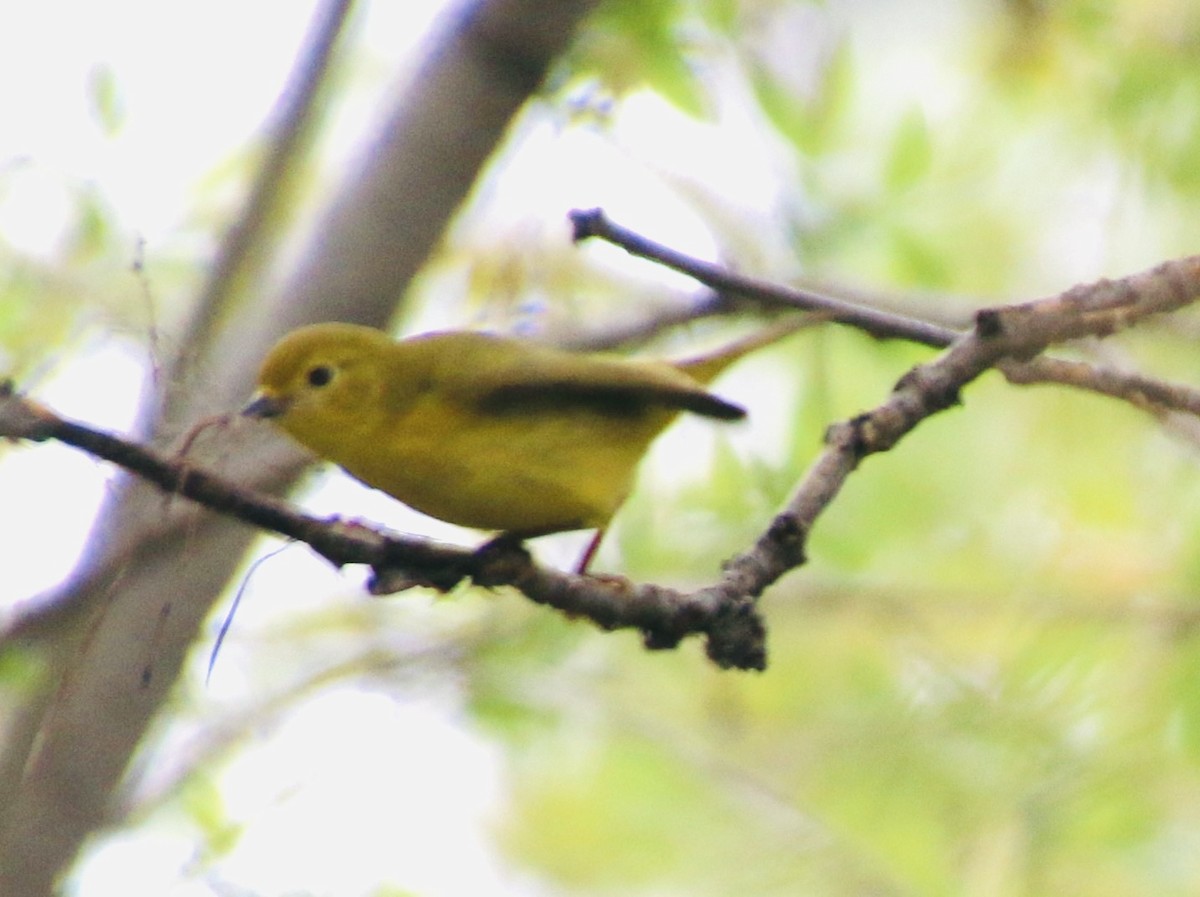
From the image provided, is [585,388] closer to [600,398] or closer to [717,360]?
[600,398]

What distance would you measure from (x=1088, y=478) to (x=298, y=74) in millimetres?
3992

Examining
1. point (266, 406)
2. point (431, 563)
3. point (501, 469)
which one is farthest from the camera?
point (266, 406)

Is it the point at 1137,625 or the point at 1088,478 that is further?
the point at 1088,478

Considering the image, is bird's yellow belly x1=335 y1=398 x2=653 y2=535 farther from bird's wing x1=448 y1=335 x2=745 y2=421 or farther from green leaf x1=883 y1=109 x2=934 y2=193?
green leaf x1=883 y1=109 x2=934 y2=193

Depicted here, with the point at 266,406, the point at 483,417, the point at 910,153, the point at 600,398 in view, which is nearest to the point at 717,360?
the point at 600,398

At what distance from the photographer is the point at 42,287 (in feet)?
14.1

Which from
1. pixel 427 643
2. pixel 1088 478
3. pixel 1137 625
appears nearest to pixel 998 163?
pixel 1088 478

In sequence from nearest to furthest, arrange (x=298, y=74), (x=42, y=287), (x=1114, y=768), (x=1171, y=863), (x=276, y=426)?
(x=276, y=426) < (x=298, y=74) < (x=42, y=287) < (x=1114, y=768) < (x=1171, y=863)

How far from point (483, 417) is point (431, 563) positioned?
0.87 metres

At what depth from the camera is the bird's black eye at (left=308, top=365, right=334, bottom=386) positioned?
126 inches

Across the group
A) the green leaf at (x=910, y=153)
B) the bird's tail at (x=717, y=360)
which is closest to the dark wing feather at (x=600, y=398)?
the bird's tail at (x=717, y=360)

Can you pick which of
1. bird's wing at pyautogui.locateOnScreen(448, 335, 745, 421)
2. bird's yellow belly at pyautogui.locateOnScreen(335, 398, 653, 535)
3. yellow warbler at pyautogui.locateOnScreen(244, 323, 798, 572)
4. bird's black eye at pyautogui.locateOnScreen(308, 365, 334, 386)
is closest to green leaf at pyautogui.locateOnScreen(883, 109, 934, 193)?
yellow warbler at pyautogui.locateOnScreen(244, 323, 798, 572)

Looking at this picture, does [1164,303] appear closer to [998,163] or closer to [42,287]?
[42,287]

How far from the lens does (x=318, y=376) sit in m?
3.22
